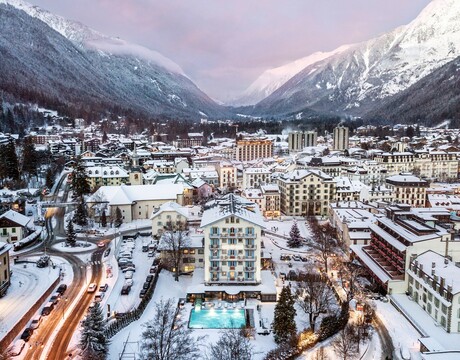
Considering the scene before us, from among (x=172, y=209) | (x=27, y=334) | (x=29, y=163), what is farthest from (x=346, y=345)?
(x=29, y=163)

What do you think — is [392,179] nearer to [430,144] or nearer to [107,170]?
[107,170]

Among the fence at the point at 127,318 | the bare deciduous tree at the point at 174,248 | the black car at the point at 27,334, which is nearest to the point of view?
the black car at the point at 27,334

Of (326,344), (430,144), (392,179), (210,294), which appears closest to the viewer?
(326,344)

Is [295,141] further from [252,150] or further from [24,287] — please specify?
[24,287]

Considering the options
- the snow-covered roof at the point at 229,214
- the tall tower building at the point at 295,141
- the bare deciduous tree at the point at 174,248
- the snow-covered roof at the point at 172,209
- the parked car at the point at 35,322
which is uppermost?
the tall tower building at the point at 295,141

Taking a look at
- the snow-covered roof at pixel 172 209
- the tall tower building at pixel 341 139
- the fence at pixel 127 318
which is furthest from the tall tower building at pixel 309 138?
the fence at pixel 127 318

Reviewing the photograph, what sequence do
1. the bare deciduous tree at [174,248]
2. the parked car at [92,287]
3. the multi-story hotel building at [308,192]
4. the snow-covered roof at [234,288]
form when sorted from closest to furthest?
1. the parked car at [92,287]
2. the snow-covered roof at [234,288]
3. the bare deciduous tree at [174,248]
4. the multi-story hotel building at [308,192]

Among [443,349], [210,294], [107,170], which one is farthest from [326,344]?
[107,170]

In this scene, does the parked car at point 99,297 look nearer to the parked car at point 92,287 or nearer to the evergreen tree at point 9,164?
the parked car at point 92,287
